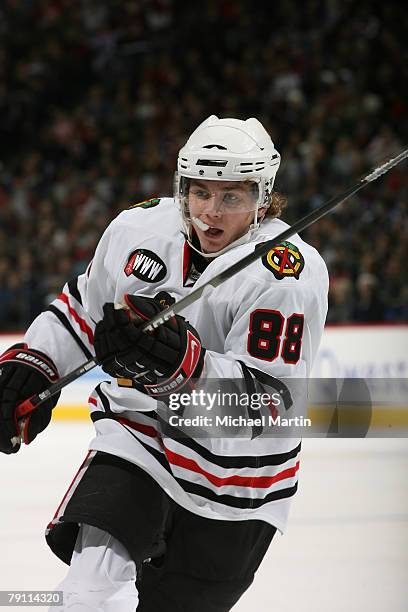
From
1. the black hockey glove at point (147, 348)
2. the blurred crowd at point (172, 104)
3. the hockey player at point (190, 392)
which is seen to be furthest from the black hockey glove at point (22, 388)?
the blurred crowd at point (172, 104)

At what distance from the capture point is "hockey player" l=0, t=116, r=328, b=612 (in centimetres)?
173

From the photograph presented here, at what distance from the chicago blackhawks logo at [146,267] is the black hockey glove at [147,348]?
303 mm

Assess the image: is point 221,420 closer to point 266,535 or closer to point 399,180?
point 266,535

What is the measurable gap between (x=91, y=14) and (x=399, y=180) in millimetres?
3220

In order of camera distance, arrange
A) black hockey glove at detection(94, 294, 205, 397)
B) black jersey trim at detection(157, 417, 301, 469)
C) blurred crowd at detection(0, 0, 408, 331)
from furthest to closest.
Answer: blurred crowd at detection(0, 0, 408, 331) → black jersey trim at detection(157, 417, 301, 469) → black hockey glove at detection(94, 294, 205, 397)

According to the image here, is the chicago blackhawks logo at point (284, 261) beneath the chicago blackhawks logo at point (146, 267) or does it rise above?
above

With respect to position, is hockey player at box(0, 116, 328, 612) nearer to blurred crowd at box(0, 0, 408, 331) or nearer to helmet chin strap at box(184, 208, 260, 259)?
helmet chin strap at box(184, 208, 260, 259)

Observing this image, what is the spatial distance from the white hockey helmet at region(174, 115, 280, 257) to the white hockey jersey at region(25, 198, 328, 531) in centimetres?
7

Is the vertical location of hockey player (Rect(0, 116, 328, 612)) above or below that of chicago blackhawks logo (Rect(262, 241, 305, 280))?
below

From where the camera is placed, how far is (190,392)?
172 cm

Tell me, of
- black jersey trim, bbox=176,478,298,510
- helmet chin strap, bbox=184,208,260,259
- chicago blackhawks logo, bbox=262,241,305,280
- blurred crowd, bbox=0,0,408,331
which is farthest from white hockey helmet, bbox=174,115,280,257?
blurred crowd, bbox=0,0,408,331

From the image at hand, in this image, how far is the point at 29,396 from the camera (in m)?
1.97

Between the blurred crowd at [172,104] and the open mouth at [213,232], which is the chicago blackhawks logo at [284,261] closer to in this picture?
the open mouth at [213,232]

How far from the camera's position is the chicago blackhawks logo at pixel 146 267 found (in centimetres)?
194
